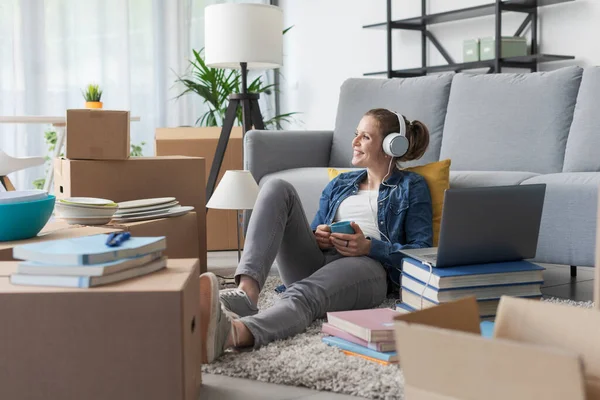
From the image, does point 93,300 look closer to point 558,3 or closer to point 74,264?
point 74,264

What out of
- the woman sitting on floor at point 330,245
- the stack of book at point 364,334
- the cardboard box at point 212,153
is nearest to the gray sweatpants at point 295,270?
the woman sitting on floor at point 330,245

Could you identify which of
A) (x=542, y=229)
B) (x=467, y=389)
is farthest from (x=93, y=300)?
(x=542, y=229)

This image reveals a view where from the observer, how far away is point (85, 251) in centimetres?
132

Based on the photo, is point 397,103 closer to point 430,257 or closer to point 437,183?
point 437,183

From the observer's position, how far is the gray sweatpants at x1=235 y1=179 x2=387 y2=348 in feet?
6.33

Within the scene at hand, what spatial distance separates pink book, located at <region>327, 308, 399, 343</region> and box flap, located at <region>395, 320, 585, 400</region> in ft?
2.73

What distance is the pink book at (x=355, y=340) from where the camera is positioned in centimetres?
173

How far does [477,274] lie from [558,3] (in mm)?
2603

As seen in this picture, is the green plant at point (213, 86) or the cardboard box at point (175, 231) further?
the green plant at point (213, 86)

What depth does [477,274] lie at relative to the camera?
196 cm

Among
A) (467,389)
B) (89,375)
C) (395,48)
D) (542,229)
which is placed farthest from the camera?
(395,48)

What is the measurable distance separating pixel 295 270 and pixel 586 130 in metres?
1.36

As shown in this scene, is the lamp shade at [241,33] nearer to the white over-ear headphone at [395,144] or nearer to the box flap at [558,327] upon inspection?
the white over-ear headphone at [395,144]

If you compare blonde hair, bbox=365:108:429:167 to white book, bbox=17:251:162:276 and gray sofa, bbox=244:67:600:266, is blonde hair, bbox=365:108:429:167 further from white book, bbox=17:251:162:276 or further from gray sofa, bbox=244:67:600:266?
white book, bbox=17:251:162:276
